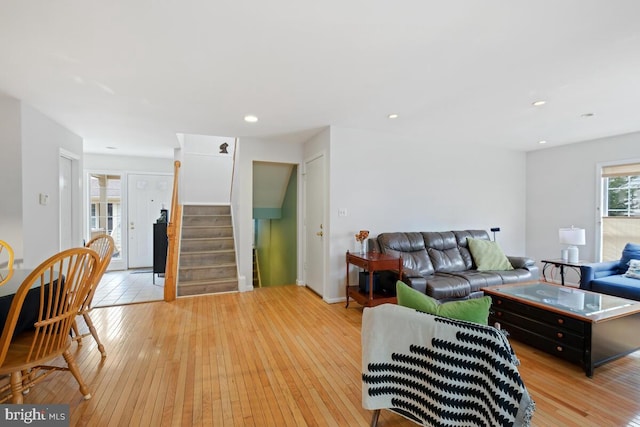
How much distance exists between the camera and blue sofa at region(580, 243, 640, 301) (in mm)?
3201

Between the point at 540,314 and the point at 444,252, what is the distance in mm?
1650

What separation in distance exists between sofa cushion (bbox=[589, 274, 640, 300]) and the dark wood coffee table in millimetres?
836

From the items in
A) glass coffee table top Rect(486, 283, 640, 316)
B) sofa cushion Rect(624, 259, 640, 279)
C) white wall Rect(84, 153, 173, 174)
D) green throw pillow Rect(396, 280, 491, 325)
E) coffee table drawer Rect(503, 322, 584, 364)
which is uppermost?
white wall Rect(84, 153, 173, 174)

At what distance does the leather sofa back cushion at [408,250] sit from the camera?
3739mm

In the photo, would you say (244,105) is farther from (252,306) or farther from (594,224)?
(594,224)

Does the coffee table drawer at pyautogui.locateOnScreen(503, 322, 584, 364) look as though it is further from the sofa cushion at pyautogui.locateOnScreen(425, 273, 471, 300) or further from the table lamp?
the table lamp

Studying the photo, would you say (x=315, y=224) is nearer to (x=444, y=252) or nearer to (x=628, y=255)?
(x=444, y=252)

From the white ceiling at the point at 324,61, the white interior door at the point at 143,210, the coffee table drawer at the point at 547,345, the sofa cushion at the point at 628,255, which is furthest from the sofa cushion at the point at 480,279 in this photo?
the white interior door at the point at 143,210

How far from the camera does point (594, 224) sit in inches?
178

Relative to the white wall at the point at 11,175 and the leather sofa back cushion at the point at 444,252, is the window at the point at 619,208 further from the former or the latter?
the white wall at the point at 11,175

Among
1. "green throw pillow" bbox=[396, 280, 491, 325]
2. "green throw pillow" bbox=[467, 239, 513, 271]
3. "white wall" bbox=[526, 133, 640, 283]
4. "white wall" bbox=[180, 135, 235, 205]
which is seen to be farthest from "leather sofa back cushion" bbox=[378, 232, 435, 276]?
"white wall" bbox=[180, 135, 235, 205]

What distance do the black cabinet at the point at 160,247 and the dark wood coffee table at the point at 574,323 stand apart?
4.77 metres

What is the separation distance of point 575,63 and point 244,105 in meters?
2.91

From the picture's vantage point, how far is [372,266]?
321 cm
